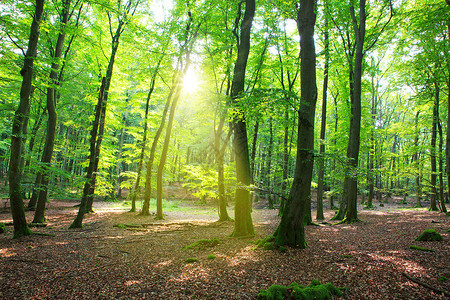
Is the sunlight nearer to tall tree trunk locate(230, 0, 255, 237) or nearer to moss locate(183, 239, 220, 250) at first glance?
tall tree trunk locate(230, 0, 255, 237)

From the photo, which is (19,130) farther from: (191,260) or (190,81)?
(190,81)

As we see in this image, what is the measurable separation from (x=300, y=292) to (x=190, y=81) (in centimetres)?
1314

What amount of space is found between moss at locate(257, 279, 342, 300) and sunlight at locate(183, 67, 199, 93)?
11.8 m

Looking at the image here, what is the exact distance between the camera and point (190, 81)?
14352 mm

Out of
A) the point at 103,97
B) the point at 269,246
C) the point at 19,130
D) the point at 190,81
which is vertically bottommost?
the point at 269,246

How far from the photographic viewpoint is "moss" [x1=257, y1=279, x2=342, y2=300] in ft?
11.1

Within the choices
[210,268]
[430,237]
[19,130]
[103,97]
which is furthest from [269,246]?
[103,97]

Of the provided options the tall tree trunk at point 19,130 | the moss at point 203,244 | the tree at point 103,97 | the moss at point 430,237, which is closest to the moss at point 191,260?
the moss at point 203,244

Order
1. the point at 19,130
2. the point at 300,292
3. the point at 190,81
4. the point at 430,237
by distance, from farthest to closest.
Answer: the point at 190,81, the point at 19,130, the point at 430,237, the point at 300,292

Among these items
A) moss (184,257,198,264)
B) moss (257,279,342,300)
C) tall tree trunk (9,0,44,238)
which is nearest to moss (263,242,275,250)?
moss (184,257,198,264)

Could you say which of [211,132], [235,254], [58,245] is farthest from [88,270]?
[211,132]

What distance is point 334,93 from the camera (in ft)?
69.1

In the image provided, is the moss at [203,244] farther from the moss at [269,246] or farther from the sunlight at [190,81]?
the sunlight at [190,81]

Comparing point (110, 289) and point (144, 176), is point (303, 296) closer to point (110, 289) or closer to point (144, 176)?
point (110, 289)
